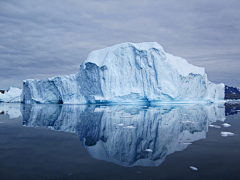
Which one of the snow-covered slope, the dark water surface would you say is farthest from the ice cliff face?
the snow-covered slope

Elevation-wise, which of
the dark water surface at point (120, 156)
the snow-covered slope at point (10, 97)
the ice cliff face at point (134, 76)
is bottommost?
the dark water surface at point (120, 156)

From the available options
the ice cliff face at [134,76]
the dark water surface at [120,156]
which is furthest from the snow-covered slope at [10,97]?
the dark water surface at [120,156]

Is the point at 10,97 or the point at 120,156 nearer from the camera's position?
the point at 120,156

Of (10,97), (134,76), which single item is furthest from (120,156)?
(10,97)

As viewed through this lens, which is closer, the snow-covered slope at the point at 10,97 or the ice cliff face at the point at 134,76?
the ice cliff face at the point at 134,76

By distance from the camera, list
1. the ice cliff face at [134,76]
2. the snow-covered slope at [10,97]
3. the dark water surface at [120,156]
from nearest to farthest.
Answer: the dark water surface at [120,156] → the ice cliff face at [134,76] → the snow-covered slope at [10,97]

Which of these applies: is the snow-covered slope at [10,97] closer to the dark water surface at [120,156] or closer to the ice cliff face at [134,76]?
the ice cliff face at [134,76]

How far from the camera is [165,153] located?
3561 mm

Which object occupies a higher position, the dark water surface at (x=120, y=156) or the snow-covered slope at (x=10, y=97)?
the snow-covered slope at (x=10, y=97)

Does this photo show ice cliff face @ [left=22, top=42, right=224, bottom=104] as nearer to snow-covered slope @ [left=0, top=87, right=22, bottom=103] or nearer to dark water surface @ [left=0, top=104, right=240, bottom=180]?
dark water surface @ [left=0, top=104, right=240, bottom=180]

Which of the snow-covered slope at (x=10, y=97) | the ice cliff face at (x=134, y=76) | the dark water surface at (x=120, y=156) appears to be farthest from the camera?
the snow-covered slope at (x=10, y=97)

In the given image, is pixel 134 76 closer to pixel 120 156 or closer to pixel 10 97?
pixel 120 156

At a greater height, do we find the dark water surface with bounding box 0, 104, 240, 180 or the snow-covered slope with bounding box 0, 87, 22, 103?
the snow-covered slope with bounding box 0, 87, 22, 103

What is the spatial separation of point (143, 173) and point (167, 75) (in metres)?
16.3
